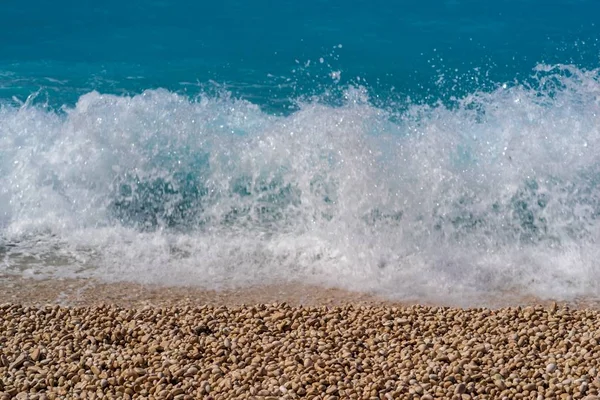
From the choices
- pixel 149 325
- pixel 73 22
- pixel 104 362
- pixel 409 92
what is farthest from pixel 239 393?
pixel 73 22

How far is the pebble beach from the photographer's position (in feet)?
10.7

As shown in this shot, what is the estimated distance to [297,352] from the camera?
3604 millimetres

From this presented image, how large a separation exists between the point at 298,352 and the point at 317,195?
8.38 feet

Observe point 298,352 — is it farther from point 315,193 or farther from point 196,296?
point 315,193

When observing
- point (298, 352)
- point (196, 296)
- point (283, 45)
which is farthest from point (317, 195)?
point (283, 45)

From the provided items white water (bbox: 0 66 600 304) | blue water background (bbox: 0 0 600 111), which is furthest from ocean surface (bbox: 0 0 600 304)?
blue water background (bbox: 0 0 600 111)

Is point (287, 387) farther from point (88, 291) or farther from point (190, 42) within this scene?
point (190, 42)

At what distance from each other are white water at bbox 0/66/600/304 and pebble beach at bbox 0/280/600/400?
29.9 inches

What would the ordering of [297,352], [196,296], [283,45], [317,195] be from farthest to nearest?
[283,45], [317,195], [196,296], [297,352]

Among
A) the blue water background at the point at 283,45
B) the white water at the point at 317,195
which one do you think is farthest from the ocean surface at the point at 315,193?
the blue water background at the point at 283,45

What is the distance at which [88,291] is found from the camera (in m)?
4.82

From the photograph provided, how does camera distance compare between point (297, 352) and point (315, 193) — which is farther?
point (315, 193)

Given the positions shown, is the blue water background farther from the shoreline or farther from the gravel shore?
the gravel shore

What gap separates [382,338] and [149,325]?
1.19 meters
